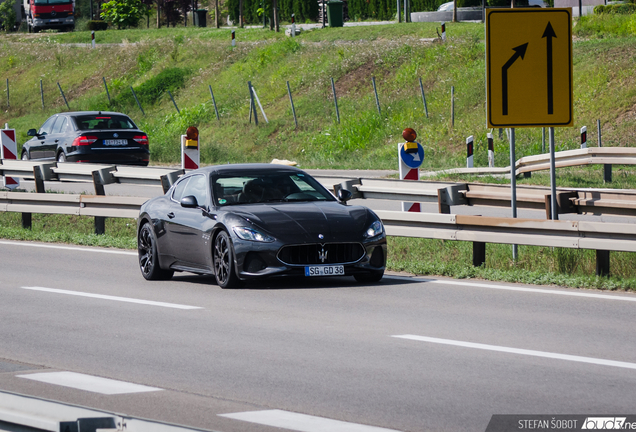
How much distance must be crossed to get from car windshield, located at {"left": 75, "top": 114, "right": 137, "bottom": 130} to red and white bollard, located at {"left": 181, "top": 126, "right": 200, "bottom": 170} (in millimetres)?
6093

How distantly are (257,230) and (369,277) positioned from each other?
57.2 inches

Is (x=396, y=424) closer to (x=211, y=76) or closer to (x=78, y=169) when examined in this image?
(x=78, y=169)

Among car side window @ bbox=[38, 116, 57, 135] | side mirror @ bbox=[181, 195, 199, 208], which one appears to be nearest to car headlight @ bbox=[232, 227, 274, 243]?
side mirror @ bbox=[181, 195, 199, 208]

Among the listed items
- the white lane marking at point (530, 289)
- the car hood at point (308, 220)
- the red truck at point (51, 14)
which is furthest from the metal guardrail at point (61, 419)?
the red truck at point (51, 14)

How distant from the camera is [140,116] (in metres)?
49.2

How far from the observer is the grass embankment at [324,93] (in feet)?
106

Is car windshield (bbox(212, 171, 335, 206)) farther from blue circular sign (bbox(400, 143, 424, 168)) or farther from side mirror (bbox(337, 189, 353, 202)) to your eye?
blue circular sign (bbox(400, 143, 424, 168))

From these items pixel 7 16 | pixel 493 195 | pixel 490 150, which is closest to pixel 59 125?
pixel 490 150

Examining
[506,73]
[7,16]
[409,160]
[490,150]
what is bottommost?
[490,150]

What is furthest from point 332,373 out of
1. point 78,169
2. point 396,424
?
point 78,169

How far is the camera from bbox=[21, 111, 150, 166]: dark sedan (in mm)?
25062

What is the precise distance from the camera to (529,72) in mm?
12250

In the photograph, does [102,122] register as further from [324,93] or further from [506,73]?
[324,93]

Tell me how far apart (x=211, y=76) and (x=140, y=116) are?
13.5 feet
